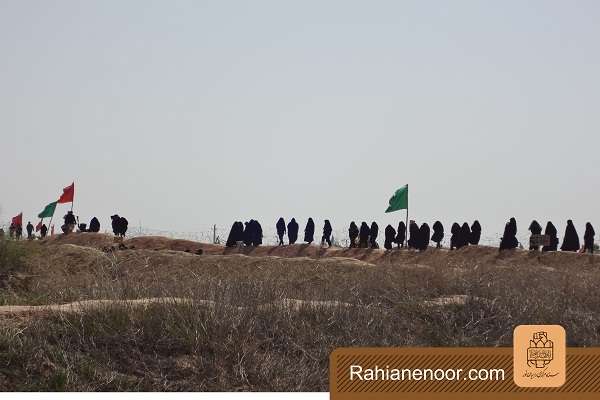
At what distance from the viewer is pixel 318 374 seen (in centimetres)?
917

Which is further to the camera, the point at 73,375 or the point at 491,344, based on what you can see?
the point at 491,344

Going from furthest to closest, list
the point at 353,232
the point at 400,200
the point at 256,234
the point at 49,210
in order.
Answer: the point at 49,210
the point at 353,232
the point at 256,234
the point at 400,200

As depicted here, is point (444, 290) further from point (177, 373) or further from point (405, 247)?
point (405, 247)

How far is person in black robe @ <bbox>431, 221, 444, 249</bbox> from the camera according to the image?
39344 mm

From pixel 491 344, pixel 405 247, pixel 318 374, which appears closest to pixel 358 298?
pixel 491 344

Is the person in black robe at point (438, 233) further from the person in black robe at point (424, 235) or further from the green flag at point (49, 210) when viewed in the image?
the green flag at point (49, 210)

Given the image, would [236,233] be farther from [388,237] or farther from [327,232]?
[388,237]

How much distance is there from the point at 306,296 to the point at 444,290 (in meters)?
3.04

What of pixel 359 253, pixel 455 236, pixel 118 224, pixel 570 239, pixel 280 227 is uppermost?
pixel 118 224

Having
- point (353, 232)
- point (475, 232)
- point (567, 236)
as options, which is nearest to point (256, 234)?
point (353, 232)

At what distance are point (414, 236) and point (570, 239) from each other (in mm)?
6762

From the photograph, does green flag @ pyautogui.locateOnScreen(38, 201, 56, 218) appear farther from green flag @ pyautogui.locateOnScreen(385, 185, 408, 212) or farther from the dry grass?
the dry grass

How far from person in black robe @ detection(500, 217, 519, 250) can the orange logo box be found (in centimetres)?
2594

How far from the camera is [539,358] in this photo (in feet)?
25.5
